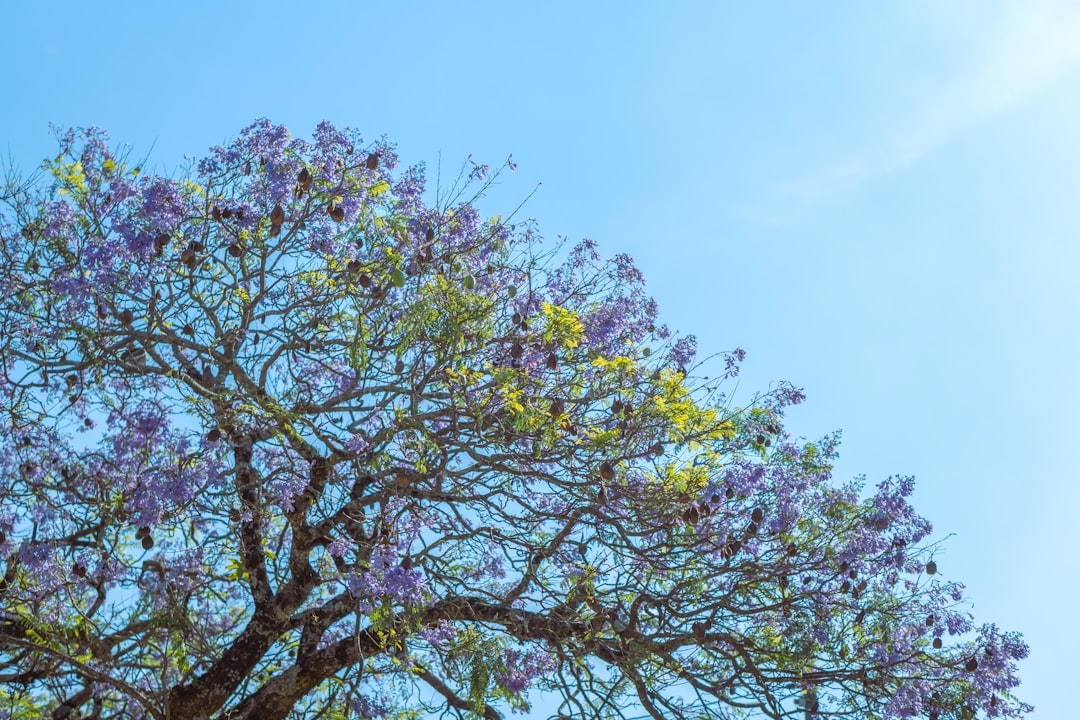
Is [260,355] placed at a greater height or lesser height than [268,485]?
greater

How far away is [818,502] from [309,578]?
3.82 m

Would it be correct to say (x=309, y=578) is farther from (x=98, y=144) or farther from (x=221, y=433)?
(x=98, y=144)

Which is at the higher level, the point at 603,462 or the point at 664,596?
the point at 603,462

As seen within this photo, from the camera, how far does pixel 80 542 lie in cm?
877

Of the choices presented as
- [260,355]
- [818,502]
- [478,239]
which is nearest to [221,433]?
[260,355]

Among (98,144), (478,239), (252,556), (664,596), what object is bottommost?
(664,596)

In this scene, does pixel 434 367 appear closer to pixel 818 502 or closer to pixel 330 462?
pixel 330 462

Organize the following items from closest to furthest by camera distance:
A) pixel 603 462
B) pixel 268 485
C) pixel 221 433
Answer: pixel 603 462, pixel 221 433, pixel 268 485

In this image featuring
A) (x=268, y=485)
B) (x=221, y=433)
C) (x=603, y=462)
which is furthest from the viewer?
(x=268, y=485)

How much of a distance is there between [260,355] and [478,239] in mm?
1772

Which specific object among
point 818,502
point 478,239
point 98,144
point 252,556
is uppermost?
point 98,144

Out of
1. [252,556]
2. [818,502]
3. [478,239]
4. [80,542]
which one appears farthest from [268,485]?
[818,502]

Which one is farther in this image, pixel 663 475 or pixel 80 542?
pixel 80 542

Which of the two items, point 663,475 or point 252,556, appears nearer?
point 663,475
